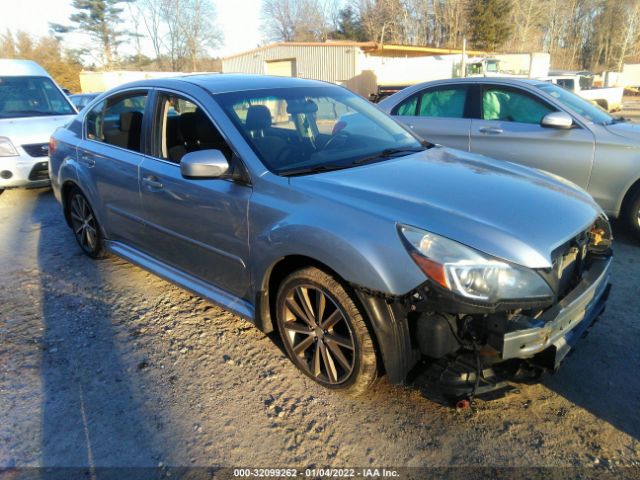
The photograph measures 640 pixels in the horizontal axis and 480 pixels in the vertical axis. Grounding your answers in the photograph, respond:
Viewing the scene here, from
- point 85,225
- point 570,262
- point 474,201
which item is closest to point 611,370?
point 570,262

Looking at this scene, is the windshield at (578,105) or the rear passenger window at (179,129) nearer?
the rear passenger window at (179,129)

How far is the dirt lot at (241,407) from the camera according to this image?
2408mm

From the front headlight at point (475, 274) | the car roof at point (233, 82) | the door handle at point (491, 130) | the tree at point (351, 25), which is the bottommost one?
the front headlight at point (475, 274)

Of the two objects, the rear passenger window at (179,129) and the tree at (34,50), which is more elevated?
the tree at (34,50)

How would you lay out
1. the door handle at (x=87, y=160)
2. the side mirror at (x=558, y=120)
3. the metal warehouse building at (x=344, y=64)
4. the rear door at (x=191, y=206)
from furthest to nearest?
1. the metal warehouse building at (x=344, y=64)
2. the side mirror at (x=558, y=120)
3. the door handle at (x=87, y=160)
4. the rear door at (x=191, y=206)

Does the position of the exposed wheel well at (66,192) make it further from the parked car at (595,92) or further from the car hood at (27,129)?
the parked car at (595,92)

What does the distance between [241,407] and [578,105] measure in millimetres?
4909

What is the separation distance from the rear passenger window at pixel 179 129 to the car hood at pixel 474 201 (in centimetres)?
99

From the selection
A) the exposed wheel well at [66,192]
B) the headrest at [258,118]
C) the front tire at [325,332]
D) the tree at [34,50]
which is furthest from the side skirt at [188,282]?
the tree at [34,50]

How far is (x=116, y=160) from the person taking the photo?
4.01 m

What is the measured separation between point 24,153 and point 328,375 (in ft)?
22.1

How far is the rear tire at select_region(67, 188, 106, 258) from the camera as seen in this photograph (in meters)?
4.74

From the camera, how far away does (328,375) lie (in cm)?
284

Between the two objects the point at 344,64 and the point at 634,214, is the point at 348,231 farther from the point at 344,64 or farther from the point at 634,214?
the point at 344,64
